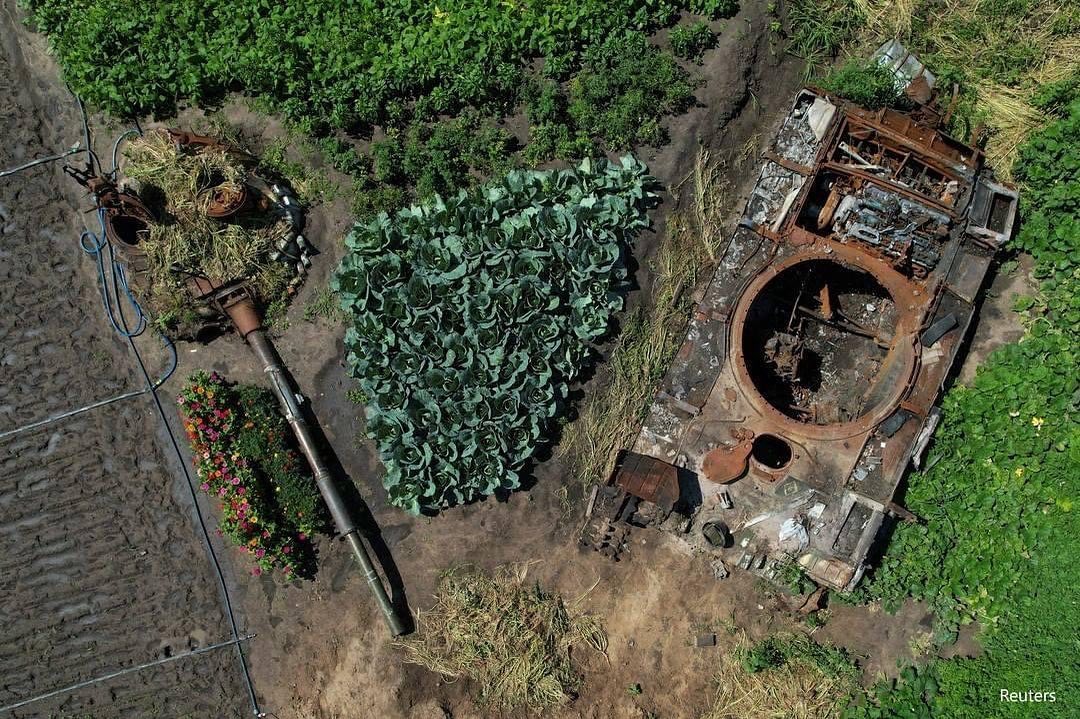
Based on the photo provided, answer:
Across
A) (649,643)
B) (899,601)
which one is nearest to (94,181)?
(649,643)

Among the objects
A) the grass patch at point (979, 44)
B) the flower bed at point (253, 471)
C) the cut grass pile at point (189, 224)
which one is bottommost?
the flower bed at point (253, 471)

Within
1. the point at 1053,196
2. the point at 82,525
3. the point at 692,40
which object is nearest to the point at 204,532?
the point at 82,525

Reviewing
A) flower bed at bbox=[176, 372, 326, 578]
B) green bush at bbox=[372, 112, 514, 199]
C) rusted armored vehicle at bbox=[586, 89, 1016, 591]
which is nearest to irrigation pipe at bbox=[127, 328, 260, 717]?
flower bed at bbox=[176, 372, 326, 578]

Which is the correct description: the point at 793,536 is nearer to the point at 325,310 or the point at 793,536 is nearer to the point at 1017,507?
the point at 1017,507

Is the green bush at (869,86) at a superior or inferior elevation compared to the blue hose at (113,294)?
superior

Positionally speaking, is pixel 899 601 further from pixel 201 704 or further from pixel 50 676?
→ pixel 50 676

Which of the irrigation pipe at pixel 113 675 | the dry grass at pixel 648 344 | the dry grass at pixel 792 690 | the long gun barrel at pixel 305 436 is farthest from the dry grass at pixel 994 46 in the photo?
the irrigation pipe at pixel 113 675

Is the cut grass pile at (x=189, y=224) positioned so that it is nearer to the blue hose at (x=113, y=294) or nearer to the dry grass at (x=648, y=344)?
the blue hose at (x=113, y=294)
